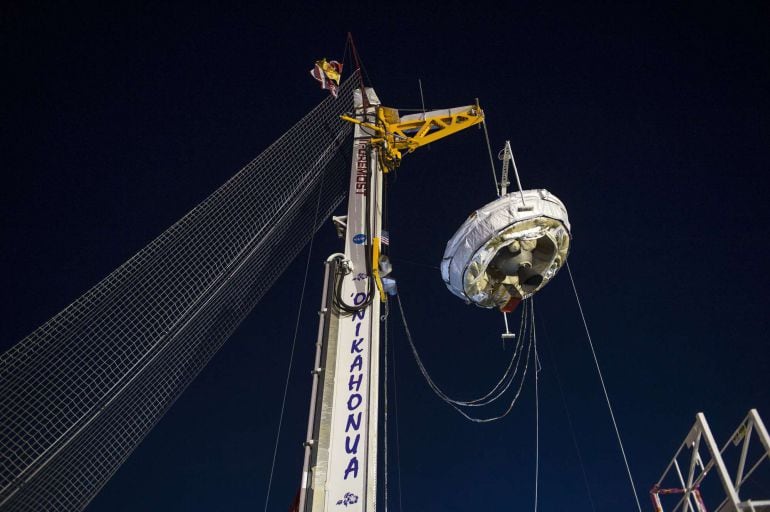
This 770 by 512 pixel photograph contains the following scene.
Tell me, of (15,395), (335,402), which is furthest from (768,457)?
(15,395)

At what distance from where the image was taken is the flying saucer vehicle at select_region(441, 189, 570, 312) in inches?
215

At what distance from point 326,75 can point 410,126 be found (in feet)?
5.36

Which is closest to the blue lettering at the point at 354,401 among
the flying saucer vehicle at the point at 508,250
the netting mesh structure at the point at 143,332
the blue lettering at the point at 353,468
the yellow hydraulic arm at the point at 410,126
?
the blue lettering at the point at 353,468

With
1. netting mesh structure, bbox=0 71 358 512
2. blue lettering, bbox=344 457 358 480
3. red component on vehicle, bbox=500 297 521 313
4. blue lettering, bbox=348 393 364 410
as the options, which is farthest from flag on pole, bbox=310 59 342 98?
blue lettering, bbox=344 457 358 480

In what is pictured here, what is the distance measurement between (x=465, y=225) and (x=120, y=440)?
4.53m

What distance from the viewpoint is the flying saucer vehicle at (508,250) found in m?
5.47

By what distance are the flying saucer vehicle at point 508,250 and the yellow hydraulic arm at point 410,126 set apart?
234 centimetres

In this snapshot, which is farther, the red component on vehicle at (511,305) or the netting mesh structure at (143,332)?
the red component on vehicle at (511,305)

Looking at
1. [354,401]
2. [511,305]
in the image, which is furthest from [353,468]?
[511,305]

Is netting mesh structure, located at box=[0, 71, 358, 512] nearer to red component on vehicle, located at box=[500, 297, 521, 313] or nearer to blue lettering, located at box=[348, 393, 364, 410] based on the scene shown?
blue lettering, located at box=[348, 393, 364, 410]

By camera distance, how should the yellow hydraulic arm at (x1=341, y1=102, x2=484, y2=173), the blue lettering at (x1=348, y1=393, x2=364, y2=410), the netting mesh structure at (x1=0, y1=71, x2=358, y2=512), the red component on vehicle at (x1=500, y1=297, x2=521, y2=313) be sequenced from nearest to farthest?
the netting mesh structure at (x1=0, y1=71, x2=358, y2=512) < the blue lettering at (x1=348, y1=393, x2=364, y2=410) < the red component on vehicle at (x1=500, y1=297, x2=521, y2=313) < the yellow hydraulic arm at (x1=341, y1=102, x2=484, y2=173)

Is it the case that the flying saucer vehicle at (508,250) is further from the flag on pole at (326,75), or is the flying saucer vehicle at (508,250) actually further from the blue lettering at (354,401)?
the flag on pole at (326,75)

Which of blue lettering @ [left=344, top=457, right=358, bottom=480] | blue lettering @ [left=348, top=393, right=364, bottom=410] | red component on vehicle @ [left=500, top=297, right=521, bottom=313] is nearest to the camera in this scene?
blue lettering @ [left=344, top=457, right=358, bottom=480]

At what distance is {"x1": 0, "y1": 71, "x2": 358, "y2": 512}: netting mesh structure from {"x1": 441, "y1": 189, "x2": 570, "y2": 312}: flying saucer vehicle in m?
2.62
